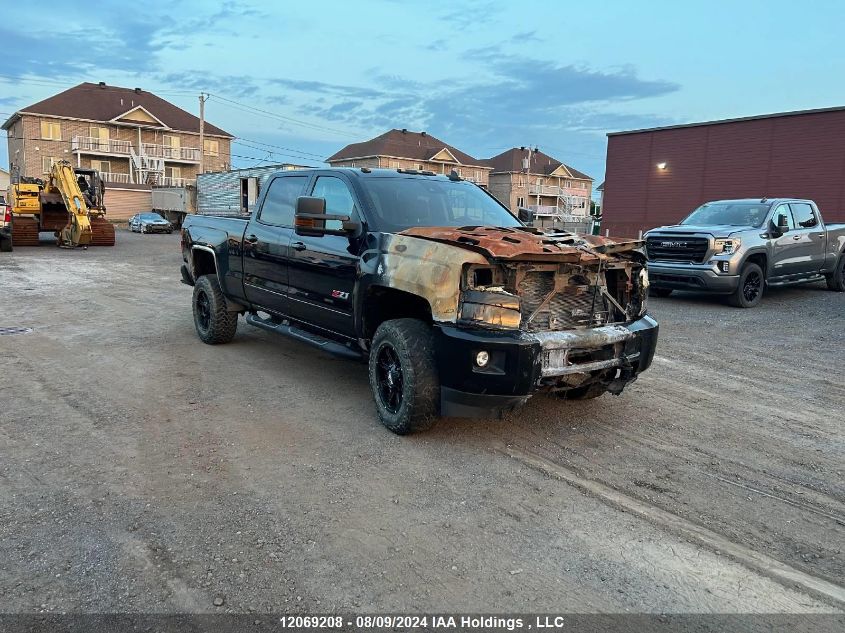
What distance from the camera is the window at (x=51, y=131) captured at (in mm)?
51938

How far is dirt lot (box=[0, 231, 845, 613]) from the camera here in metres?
2.85

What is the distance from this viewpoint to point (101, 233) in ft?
80.1

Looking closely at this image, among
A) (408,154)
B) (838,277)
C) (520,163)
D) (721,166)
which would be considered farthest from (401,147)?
(838,277)

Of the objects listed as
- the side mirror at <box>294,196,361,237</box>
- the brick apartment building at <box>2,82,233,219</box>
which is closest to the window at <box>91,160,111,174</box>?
the brick apartment building at <box>2,82,233,219</box>

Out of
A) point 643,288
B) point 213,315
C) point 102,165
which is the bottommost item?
point 213,315

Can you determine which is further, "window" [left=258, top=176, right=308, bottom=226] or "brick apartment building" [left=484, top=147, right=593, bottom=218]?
"brick apartment building" [left=484, top=147, right=593, bottom=218]

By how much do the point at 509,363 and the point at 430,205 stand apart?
205 centimetres

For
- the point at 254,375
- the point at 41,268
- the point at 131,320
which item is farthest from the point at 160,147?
the point at 254,375

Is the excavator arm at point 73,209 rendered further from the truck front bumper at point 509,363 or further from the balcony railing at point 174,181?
the balcony railing at point 174,181

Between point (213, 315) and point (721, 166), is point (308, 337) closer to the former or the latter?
point (213, 315)

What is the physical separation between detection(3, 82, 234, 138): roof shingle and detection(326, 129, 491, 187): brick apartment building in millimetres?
11944

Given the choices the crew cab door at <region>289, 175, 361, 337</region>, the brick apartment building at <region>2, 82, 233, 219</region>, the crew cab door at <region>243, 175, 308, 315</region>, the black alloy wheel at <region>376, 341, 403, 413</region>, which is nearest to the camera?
the black alloy wheel at <region>376, 341, 403, 413</region>

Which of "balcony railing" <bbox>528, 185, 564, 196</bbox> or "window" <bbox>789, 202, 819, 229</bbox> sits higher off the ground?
"balcony railing" <bbox>528, 185, 564, 196</bbox>

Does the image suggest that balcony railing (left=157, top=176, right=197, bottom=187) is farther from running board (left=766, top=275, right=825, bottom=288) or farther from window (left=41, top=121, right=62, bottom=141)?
running board (left=766, top=275, right=825, bottom=288)
